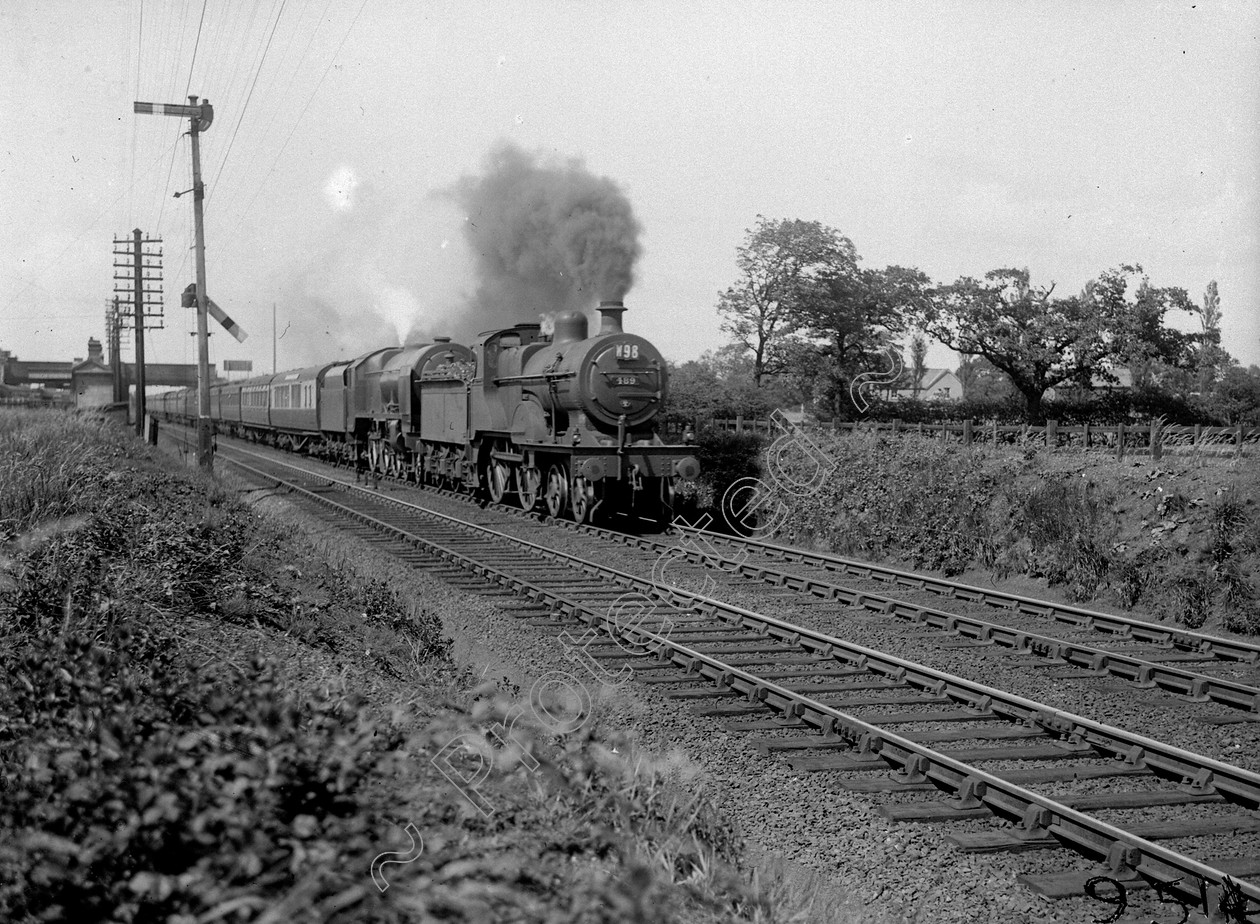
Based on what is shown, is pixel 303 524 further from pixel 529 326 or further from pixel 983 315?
pixel 983 315

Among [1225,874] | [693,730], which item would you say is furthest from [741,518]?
[1225,874]

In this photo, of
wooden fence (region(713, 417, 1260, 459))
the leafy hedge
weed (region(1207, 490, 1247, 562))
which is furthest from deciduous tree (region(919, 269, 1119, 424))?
weed (region(1207, 490, 1247, 562))

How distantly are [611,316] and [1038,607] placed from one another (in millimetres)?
8979

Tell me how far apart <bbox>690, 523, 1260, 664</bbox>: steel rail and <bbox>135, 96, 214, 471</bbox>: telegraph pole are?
14254 mm

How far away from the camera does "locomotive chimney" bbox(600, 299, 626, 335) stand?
17.7m

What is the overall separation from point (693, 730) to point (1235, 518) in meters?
8.03

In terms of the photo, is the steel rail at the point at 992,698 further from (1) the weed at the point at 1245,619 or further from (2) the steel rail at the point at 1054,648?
(1) the weed at the point at 1245,619

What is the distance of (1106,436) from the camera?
54.9 feet

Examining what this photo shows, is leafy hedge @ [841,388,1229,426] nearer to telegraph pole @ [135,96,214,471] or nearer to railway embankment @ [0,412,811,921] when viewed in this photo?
telegraph pole @ [135,96,214,471]

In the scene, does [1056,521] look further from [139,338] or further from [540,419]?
[139,338]

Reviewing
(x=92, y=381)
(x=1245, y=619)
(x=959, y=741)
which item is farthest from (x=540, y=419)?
(x=92, y=381)

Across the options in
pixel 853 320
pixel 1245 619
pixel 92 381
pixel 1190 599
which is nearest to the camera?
pixel 1245 619

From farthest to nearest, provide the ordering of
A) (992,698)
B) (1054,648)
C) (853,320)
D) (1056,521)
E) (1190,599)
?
(853,320)
(1056,521)
(1190,599)
(1054,648)
(992,698)

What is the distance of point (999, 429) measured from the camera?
16250 mm
